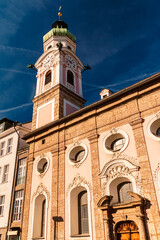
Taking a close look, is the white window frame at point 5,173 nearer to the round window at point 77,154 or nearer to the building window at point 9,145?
the building window at point 9,145

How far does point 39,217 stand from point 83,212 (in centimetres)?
411

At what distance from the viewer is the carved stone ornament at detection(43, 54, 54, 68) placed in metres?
26.0

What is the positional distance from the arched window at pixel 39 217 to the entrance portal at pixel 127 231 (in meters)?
6.55

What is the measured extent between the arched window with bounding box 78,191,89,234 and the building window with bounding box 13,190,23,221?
596 centimetres

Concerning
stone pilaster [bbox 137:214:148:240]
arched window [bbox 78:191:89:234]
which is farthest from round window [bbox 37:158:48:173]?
stone pilaster [bbox 137:214:148:240]

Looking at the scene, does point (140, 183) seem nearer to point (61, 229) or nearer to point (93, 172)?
point (93, 172)

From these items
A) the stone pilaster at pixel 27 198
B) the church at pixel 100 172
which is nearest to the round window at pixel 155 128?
the church at pixel 100 172

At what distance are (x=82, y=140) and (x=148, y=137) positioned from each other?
5229 millimetres

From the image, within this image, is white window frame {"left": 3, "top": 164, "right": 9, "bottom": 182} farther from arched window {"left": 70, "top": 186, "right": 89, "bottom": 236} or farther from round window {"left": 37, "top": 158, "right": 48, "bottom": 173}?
arched window {"left": 70, "top": 186, "right": 89, "bottom": 236}

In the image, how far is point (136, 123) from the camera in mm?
14352

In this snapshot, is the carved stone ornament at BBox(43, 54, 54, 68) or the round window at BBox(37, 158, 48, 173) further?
the carved stone ornament at BBox(43, 54, 54, 68)

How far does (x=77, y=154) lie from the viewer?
17.5 m

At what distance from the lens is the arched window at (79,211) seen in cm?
1500

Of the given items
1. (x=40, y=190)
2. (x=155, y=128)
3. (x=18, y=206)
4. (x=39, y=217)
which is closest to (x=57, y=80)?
(x=40, y=190)
